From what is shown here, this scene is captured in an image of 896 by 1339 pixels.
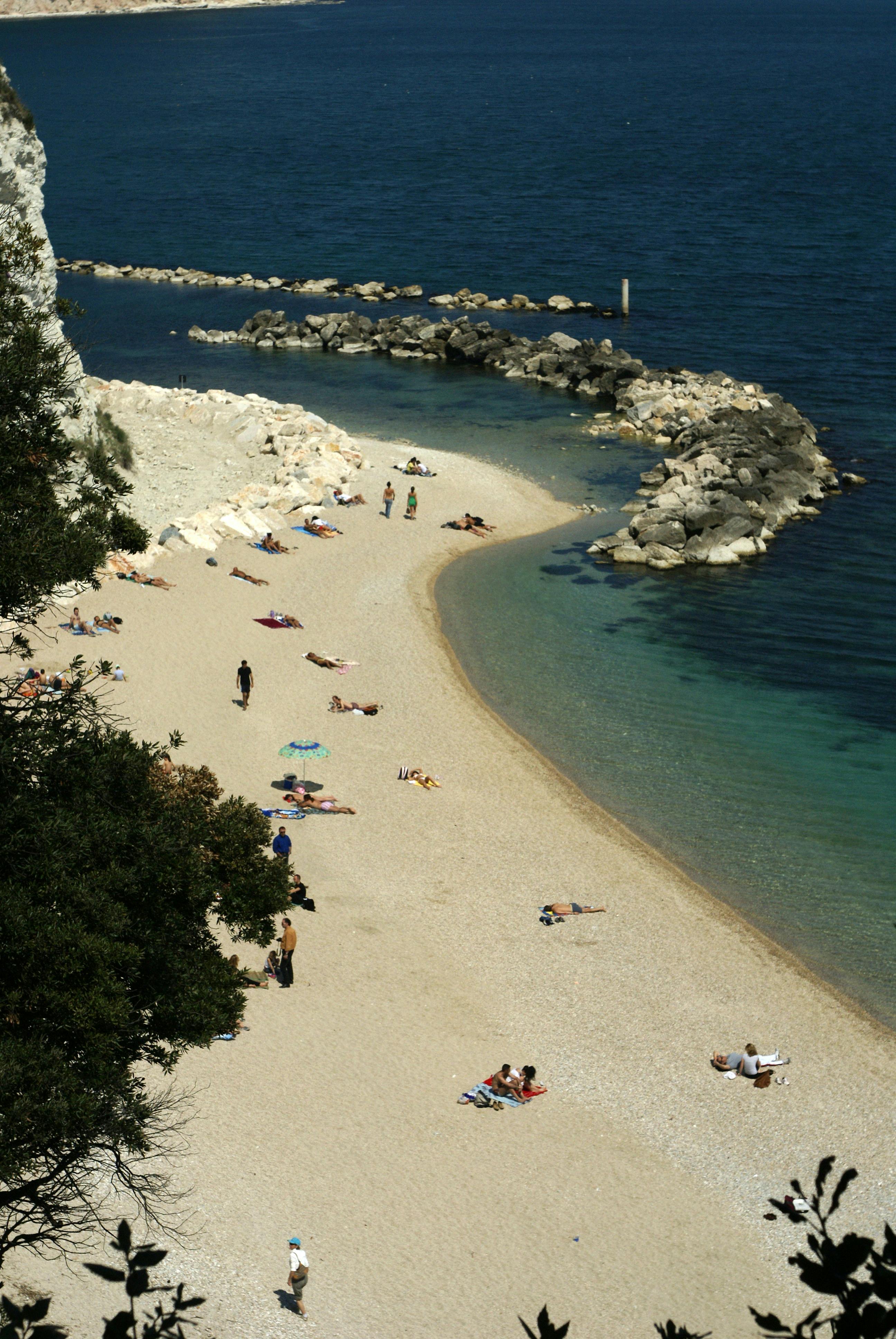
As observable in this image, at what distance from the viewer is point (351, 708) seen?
3122 centimetres

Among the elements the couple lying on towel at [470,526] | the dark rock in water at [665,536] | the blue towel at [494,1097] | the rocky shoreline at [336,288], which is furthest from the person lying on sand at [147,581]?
the rocky shoreline at [336,288]

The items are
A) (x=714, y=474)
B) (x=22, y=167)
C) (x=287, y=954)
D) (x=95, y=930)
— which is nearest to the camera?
(x=95, y=930)

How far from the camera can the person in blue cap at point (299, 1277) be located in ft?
48.1

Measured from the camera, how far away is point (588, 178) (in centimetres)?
11212

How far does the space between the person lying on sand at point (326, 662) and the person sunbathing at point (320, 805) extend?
23.5 feet

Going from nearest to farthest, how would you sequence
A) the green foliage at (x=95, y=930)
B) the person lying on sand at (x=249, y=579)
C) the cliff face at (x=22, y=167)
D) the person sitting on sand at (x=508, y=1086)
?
1. the green foliage at (x=95, y=930)
2. the person sitting on sand at (x=508, y=1086)
3. the cliff face at (x=22, y=167)
4. the person lying on sand at (x=249, y=579)

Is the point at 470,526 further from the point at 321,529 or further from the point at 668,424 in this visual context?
the point at 668,424

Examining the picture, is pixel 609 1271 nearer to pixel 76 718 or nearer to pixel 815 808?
pixel 76 718

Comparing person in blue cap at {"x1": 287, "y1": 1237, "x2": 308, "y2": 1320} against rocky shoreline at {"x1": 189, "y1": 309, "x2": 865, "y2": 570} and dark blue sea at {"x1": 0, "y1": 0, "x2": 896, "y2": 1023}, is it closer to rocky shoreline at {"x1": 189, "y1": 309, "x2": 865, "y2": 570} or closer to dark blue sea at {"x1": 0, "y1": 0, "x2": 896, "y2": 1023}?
dark blue sea at {"x1": 0, "y1": 0, "x2": 896, "y2": 1023}

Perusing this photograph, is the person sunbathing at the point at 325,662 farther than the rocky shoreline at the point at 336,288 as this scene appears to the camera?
No

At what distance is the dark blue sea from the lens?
29391 mm

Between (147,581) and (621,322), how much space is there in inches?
1747

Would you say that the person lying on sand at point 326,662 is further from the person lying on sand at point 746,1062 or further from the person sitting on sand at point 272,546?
the person lying on sand at point 746,1062

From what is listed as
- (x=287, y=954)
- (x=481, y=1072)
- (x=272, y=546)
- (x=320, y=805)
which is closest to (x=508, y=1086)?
(x=481, y=1072)
